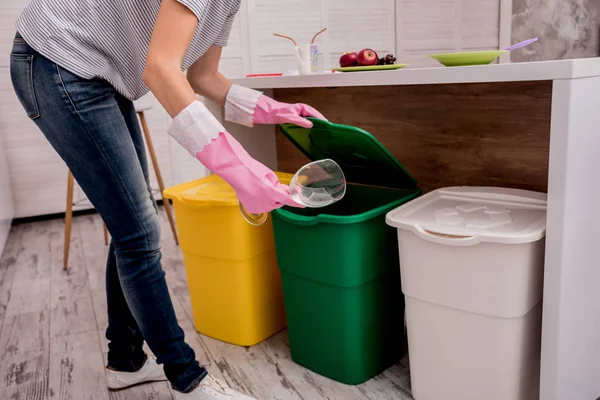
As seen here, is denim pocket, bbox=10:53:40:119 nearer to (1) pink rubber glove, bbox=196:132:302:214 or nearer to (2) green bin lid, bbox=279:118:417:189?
(1) pink rubber glove, bbox=196:132:302:214

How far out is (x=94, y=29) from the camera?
3.67ft

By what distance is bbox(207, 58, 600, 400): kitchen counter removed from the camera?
1102mm

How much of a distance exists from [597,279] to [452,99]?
0.61m

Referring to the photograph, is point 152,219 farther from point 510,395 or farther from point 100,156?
point 510,395

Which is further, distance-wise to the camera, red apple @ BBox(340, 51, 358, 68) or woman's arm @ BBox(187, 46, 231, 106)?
red apple @ BBox(340, 51, 358, 68)

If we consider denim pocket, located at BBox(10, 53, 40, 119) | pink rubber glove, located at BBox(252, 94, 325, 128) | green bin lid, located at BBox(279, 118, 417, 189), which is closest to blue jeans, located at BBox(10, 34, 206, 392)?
denim pocket, located at BBox(10, 53, 40, 119)

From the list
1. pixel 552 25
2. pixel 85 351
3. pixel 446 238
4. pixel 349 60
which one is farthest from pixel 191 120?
pixel 552 25

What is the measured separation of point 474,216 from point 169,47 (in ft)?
2.50

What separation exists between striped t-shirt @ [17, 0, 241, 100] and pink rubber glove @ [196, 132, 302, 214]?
270 millimetres

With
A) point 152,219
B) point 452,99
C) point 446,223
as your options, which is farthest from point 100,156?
point 452,99

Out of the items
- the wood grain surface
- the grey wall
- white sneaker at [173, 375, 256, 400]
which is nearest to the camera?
white sneaker at [173, 375, 256, 400]

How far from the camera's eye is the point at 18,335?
76.8 inches

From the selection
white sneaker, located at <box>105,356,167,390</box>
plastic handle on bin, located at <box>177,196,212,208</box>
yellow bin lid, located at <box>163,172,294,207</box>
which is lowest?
white sneaker, located at <box>105,356,167,390</box>

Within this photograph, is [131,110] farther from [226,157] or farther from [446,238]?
[446,238]
